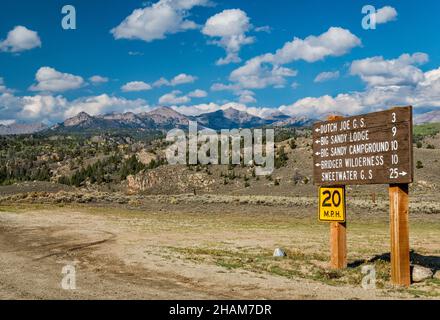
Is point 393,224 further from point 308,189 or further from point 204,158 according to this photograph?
point 204,158

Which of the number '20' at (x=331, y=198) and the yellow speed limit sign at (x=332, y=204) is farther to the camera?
the number '20' at (x=331, y=198)

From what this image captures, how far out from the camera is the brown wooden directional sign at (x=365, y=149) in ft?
41.2

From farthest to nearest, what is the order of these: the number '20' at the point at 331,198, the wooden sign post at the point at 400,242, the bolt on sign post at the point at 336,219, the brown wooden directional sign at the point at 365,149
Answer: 1. the number '20' at the point at 331,198
2. the bolt on sign post at the point at 336,219
3. the brown wooden directional sign at the point at 365,149
4. the wooden sign post at the point at 400,242

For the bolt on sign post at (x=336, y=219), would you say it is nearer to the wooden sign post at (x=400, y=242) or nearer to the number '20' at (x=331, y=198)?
the number '20' at (x=331, y=198)

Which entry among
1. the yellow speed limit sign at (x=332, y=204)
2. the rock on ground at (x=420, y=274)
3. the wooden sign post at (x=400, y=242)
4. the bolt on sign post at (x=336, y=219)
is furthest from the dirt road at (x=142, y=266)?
the yellow speed limit sign at (x=332, y=204)

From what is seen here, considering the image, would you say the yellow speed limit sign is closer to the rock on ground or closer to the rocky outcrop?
the rock on ground

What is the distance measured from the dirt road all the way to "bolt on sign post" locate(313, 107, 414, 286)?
1755 millimetres

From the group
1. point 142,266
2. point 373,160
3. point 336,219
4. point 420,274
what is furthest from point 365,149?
point 142,266

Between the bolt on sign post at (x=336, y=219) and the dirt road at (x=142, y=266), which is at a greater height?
the bolt on sign post at (x=336, y=219)

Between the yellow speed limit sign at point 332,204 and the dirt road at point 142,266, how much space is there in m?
2.70

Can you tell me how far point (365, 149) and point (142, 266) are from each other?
7.13m

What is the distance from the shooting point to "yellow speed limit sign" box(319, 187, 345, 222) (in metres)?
14.9

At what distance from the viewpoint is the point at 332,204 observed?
49.9 ft

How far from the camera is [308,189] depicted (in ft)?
197
